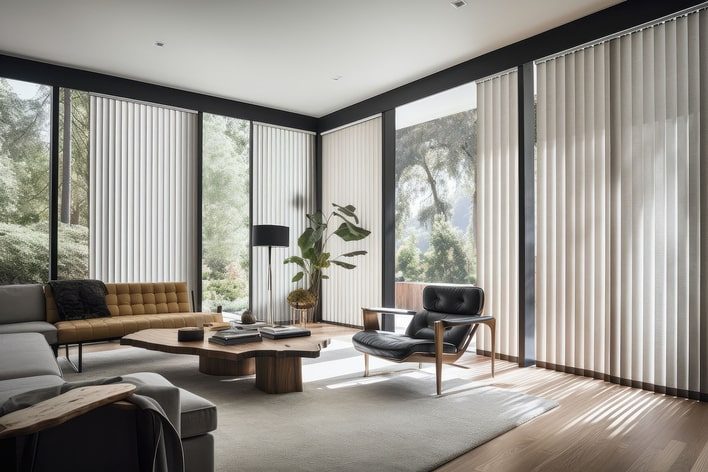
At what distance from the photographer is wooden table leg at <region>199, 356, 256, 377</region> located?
13.2 feet

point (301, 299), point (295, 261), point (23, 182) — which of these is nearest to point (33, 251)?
point (23, 182)

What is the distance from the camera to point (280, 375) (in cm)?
354

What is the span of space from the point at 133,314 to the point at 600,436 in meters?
4.33

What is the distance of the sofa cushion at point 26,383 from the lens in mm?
1929

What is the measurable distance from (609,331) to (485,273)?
4.31 feet

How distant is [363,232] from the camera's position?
6422 mm

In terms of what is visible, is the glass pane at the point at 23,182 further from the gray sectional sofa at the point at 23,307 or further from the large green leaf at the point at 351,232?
the large green leaf at the point at 351,232

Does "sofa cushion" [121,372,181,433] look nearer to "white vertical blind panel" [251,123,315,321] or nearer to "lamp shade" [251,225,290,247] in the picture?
"lamp shade" [251,225,290,247]

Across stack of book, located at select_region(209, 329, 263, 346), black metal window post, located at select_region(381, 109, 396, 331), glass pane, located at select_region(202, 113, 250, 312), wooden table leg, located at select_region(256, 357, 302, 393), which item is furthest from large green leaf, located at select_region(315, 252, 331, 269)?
glass pane, located at select_region(202, 113, 250, 312)

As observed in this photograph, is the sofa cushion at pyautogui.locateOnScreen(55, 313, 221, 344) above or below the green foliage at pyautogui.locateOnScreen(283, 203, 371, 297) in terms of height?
below

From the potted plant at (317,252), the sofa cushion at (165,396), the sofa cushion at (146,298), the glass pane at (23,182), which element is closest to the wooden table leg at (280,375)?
the sofa cushion at (165,396)

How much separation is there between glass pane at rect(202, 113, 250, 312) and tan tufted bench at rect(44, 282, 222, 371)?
16.4 feet

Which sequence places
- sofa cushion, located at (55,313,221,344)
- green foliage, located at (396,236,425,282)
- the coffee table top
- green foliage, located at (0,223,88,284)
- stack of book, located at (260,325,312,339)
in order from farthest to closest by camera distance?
1. green foliage, located at (396,236,425,282)
2. green foliage, located at (0,223,88,284)
3. sofa cushion, located at (55,313,221,344)
4. stack of book, located at (260,325,312,339)
5. the coffee table top

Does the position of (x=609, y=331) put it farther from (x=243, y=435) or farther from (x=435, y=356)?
(x=243, y=435)
